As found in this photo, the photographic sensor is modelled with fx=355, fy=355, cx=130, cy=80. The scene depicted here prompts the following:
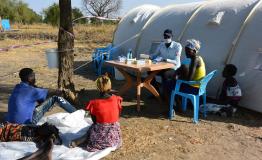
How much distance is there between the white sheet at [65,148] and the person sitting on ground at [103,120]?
109 mm

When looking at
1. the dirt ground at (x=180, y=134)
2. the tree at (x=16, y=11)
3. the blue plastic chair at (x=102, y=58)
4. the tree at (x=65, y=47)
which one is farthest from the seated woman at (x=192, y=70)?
the tree at (x=16, y=11)

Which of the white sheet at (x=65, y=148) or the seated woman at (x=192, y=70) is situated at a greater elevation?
the seated woman at (x=192, y=70)

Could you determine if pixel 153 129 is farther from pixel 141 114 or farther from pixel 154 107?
pixel 154 107

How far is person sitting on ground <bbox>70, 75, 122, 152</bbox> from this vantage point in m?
4.75

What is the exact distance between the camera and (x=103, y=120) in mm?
4809

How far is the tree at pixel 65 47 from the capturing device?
721 cm

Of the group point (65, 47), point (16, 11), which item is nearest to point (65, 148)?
point (65, 47)

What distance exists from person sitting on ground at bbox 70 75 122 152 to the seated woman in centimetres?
186

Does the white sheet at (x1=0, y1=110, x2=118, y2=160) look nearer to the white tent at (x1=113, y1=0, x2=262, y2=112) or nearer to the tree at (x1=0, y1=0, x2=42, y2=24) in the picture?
the white tent at (x1=113, y1=0, x2=262, y2=112)

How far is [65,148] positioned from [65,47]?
2881mm

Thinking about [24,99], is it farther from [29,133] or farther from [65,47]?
[65,47]

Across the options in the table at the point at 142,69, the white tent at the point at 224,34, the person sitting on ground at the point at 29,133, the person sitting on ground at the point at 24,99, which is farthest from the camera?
the white tent at the point at 224,34

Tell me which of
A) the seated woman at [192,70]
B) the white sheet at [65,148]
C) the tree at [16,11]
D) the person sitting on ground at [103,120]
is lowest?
the white sheet at [65,148]

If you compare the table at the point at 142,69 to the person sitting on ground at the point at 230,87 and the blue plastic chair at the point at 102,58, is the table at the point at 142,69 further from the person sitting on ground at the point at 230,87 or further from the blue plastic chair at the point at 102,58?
the blue plastic chair at the point at 102,58
